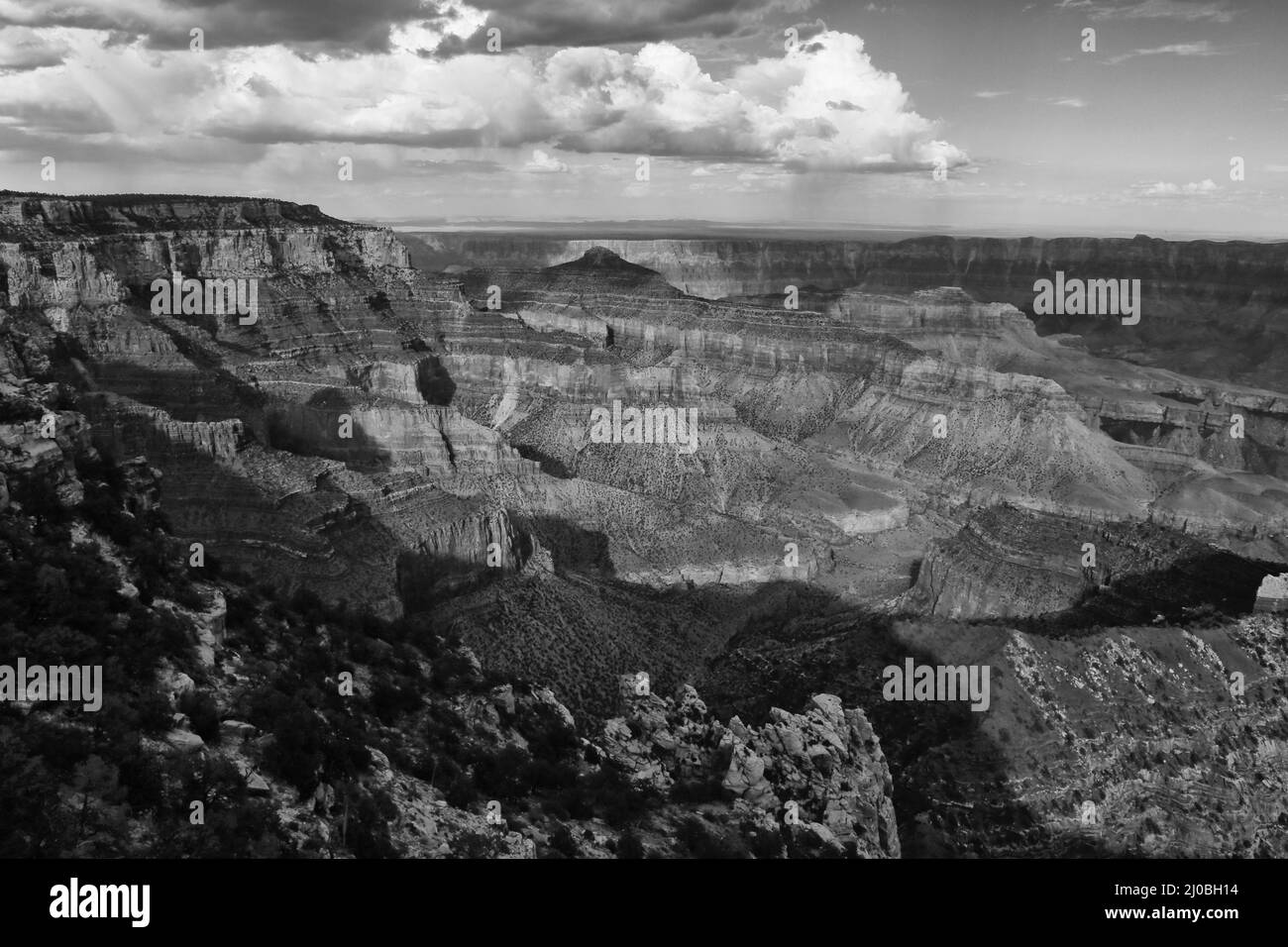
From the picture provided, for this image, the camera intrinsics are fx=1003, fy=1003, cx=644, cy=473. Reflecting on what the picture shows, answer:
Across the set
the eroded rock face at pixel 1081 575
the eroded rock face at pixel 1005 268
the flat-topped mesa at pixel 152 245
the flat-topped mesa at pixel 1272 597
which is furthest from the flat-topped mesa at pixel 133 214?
the eroded rock face at pixel 1005 268

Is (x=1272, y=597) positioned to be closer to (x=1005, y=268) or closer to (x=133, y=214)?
(x=133, y=214)

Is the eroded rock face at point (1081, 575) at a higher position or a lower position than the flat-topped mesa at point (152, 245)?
lower

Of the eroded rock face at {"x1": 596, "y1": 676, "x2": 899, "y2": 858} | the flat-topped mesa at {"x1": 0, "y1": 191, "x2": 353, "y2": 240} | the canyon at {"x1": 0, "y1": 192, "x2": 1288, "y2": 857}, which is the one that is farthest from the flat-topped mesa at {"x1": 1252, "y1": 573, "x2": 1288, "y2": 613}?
the flat-topped mesa at {"x1": 0, "y1": 191, "x2": 353, "y2": 240}

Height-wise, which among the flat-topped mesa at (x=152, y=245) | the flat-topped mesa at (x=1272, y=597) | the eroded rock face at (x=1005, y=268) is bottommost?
the flat-topped mesa at (x=1272, y=597)

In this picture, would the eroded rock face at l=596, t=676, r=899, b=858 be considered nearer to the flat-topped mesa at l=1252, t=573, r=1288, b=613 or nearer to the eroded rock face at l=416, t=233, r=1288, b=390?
the flat-topped mesa at l=1252, t=573, r=1288, b=613

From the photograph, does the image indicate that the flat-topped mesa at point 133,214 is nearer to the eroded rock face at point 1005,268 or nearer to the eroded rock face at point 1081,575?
the eroded rock face at point 1081,575
